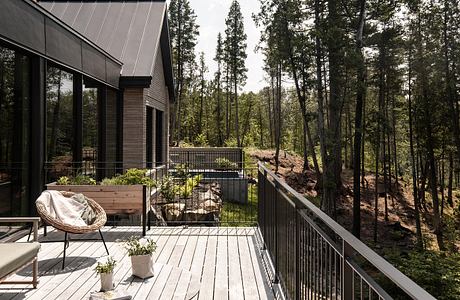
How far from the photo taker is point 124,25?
1291cm

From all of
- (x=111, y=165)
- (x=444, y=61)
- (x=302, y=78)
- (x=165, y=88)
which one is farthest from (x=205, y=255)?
(x=444, y=61)

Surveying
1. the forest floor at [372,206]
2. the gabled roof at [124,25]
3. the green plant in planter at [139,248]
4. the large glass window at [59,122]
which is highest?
the gabled roof at [124,25]

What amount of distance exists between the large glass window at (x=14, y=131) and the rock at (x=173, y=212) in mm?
3614

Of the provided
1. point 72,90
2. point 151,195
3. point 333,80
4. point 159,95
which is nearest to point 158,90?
point 159,95

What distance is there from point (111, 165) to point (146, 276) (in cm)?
704

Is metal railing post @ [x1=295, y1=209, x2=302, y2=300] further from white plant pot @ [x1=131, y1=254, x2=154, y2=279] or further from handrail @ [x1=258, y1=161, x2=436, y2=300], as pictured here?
white plant pot @ [x1=131, y1=254, x2=154, y2=279]

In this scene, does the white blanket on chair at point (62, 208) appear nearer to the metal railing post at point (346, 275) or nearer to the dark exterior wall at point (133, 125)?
the metal railing post at point (346, 275)

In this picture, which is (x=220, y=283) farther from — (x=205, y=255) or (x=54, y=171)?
(x=54, y=171)

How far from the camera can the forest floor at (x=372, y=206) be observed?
62.4 ft

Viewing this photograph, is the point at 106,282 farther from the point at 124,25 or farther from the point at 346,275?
the point at 124,25

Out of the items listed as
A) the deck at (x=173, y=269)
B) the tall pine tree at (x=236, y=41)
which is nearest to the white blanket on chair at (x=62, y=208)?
the deck at (x=173, y=269)

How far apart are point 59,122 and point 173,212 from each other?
334 cm

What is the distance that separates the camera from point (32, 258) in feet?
11.4

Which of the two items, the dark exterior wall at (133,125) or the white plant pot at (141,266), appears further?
the dark exterior wall at (133,125)
